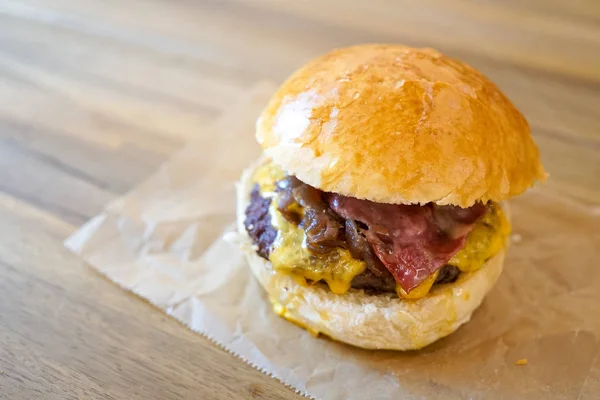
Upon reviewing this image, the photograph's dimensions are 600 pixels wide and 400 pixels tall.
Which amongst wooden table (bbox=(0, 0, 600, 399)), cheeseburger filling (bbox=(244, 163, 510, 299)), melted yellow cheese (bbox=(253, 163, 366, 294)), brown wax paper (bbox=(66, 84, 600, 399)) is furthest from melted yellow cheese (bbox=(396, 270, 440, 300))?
wooden table (bbox=(0, 0, 600, 399))

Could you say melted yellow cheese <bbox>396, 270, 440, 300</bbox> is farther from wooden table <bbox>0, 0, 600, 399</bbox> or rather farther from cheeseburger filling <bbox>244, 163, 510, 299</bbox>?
wooden table <bbox>0, 0, 600, 399</bbox>

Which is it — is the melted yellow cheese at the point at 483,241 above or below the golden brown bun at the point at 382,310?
above

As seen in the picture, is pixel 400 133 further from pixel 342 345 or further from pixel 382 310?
pixel 342 345

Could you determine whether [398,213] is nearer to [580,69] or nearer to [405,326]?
[405,326]

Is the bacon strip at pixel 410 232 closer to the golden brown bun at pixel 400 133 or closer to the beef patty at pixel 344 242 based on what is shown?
the beef patty at pixel 344 242

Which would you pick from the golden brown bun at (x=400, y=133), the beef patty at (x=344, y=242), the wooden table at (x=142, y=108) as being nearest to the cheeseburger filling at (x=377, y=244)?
the beef patty at (x=344, y=242)

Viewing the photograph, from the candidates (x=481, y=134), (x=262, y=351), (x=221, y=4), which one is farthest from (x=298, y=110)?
(x=221, y=4)

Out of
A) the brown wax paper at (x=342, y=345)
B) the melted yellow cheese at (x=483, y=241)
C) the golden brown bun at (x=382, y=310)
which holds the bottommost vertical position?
the brown wax paper at (x=342, y=345)

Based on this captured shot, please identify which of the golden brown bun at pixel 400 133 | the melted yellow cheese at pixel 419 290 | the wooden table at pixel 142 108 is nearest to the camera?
the golden brown bun at pixel 400 133
